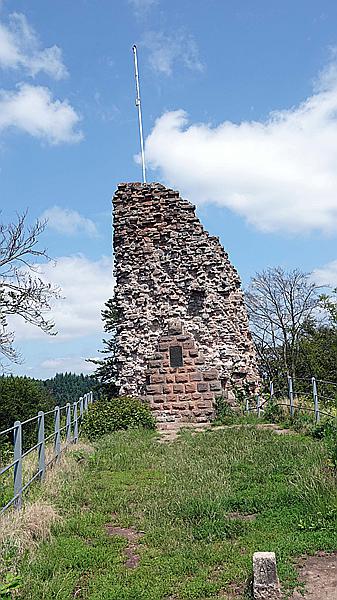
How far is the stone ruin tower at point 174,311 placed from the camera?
1527 cm

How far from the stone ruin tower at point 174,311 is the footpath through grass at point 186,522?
18.0 feet

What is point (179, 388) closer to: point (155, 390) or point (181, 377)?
point (181, 377)

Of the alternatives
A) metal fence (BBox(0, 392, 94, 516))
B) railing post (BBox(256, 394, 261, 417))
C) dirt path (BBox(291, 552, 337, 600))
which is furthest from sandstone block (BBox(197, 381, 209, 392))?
dirt path (BBox(291, 552, 337, 600))

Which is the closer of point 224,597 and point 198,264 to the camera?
point 224,597

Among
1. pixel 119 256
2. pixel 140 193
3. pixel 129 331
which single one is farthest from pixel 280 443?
pixel 140 193

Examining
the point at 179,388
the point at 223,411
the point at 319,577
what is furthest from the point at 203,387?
the point at 319,577

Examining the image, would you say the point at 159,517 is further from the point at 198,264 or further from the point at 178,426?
the point at 198,264

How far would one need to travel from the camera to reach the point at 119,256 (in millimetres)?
17031

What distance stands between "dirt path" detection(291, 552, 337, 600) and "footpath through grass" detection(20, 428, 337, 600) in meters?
0.12

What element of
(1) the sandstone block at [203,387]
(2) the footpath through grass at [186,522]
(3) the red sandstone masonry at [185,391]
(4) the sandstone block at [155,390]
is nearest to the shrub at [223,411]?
(3) the red sandstone masonry at [185,391]

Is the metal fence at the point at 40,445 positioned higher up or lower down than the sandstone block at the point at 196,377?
lower down

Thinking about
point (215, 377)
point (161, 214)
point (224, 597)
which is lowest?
point (224, 597)

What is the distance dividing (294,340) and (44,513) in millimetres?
23322

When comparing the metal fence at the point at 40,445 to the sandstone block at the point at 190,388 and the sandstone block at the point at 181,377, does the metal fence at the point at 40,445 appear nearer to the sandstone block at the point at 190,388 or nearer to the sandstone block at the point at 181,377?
the sandstone block at the point at 181,377
